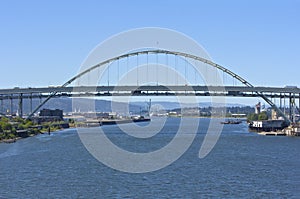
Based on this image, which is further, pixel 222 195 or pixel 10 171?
pixel 10 171

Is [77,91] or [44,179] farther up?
[77,91]

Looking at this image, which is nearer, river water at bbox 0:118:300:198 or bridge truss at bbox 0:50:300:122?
river water at bbox 0:118:300:198

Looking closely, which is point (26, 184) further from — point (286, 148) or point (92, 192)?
point (286, 148)

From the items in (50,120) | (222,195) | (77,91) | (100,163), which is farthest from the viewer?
(50,120)

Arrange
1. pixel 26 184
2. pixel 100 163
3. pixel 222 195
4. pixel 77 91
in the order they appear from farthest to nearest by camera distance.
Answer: pixel 77 91, pixel 100 163, pixel 26 184, pixel 222 195

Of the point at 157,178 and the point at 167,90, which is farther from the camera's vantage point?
the point at 167,90

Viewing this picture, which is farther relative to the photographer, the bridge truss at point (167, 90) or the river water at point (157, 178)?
the bridge truss at point (167, 90)

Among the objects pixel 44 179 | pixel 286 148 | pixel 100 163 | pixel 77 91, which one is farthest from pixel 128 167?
pixel 77 91

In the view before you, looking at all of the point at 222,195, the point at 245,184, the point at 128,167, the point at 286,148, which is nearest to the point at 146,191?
the point at 222,195

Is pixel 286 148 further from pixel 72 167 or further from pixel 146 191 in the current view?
pixel 146 191
